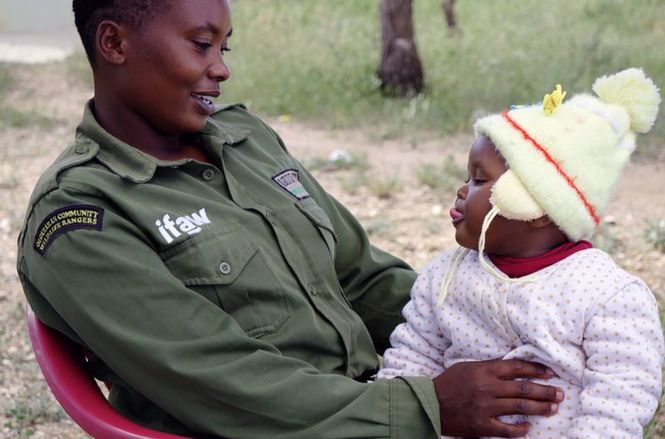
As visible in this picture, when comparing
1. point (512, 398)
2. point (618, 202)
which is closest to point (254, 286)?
point (512, 398)

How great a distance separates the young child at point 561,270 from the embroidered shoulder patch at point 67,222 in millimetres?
694

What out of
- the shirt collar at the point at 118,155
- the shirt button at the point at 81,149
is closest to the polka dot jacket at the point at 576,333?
the shirt collar at the point at 118,155

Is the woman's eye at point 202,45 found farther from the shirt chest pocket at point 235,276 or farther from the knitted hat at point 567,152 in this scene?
the knitted hat at point 567,152

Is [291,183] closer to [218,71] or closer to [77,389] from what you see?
[218,71]

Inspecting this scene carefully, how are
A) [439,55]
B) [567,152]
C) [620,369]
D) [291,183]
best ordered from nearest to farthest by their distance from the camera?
[620,369] → [567,152] → [291,183] → [439,55]

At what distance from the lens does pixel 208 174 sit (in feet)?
7.16

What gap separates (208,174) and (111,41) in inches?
13.0

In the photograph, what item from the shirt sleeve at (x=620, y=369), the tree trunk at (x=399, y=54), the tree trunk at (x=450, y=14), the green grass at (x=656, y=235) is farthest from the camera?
the tree trunk at (x=450, y=14)

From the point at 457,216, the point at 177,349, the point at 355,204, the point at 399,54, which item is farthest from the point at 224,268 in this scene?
the point at 399,54

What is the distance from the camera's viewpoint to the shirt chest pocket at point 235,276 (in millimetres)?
1977

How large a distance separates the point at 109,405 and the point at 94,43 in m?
0.73

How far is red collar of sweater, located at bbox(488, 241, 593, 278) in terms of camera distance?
2.00 metres

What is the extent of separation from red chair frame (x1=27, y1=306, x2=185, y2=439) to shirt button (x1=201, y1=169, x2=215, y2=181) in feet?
1.39

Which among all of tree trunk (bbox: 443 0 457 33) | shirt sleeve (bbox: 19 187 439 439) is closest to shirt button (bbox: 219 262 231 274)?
shirt sleeve (bbox: 19 187 439 439)
